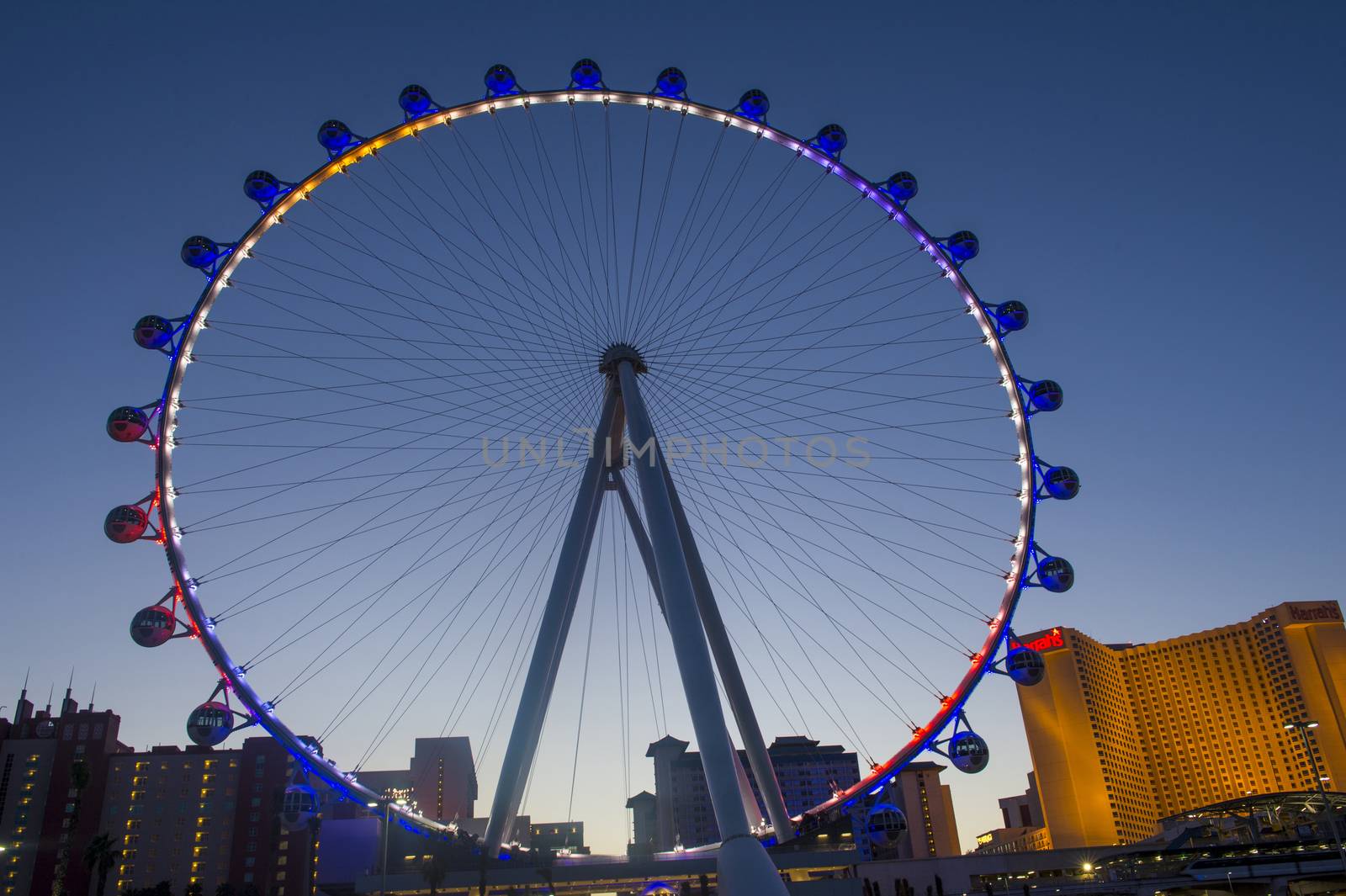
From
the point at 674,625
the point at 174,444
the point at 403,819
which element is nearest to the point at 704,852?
the point at 403,819

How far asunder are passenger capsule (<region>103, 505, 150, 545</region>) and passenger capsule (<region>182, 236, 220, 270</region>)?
6.39 meters

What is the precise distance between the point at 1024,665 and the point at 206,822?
302 ft

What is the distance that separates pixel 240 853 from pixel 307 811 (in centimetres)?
8103

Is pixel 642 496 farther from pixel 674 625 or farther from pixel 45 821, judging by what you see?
pixel 45 821

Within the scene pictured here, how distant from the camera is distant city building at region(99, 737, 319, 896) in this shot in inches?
3647

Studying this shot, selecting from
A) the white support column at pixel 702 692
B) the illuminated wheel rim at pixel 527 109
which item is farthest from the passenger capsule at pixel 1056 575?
the white support column at pixel 702 692

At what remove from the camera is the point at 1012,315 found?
28.7 m

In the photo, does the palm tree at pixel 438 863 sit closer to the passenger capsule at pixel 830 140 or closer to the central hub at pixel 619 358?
the central hub at pixel 619 358

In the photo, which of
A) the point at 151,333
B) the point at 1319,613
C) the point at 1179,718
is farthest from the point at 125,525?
the point at 1179,718

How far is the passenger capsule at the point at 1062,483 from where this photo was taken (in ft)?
88.9

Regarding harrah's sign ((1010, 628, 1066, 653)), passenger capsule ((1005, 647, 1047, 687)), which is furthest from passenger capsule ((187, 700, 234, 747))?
harrah's sign ((1010, 628, 1066, 653))

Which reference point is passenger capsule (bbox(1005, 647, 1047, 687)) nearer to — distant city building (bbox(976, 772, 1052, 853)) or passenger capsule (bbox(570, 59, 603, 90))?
passenger capsule (bbox(570, 59, 603, 90))

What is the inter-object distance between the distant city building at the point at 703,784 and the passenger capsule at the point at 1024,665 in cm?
12400

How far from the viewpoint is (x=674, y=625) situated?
2111 cm
